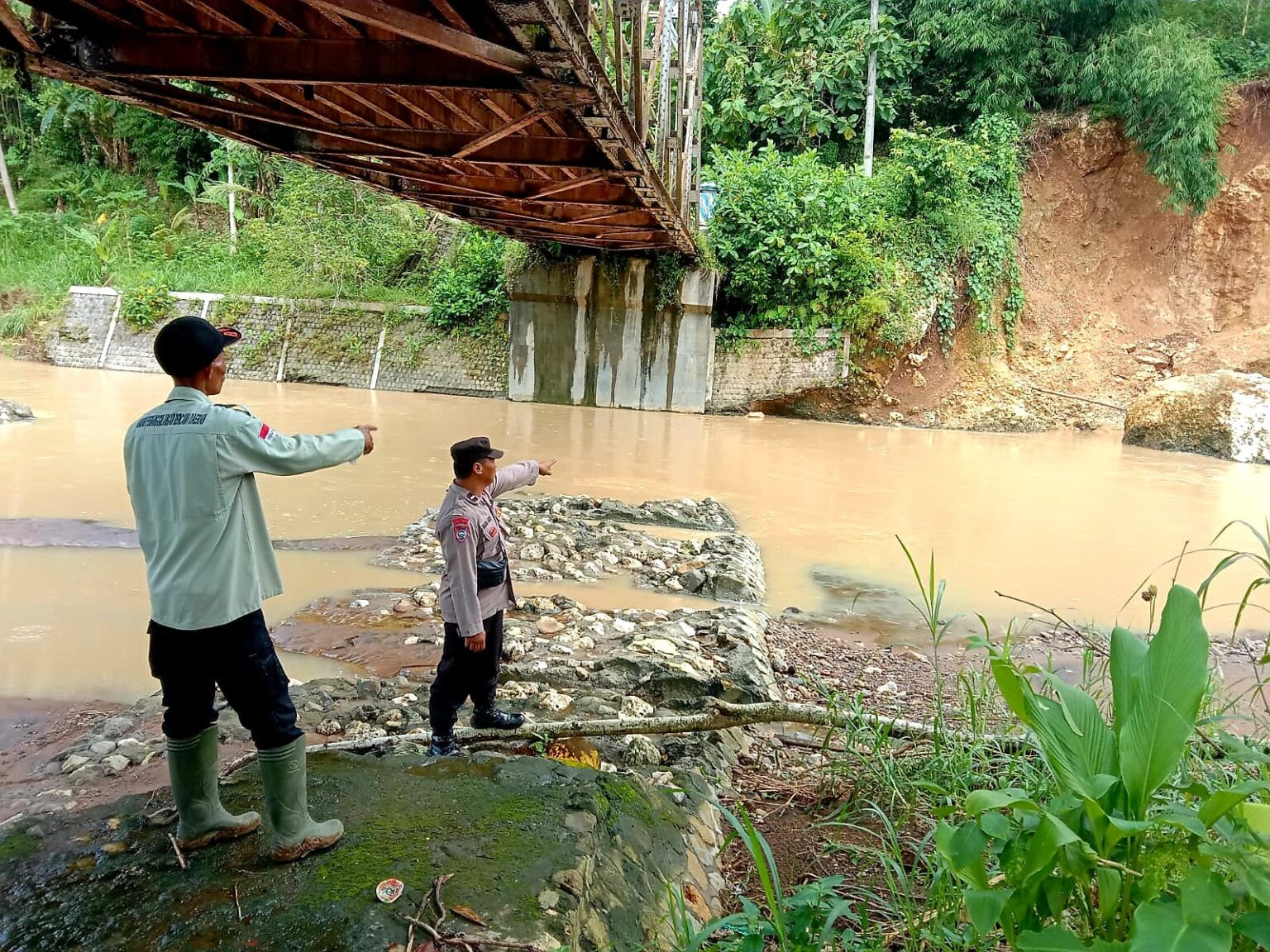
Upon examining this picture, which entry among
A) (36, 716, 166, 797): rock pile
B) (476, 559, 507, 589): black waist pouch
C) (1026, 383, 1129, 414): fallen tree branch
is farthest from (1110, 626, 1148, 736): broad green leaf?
(1026, 383, 1129, 414): fallen tree branch

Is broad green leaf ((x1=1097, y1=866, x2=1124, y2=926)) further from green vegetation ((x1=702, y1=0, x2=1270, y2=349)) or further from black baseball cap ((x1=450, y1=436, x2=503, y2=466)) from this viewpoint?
green vegetation ((x1=702, y1=0, x2=1270, y2=349))

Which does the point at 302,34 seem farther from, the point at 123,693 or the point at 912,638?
the point at 912,638

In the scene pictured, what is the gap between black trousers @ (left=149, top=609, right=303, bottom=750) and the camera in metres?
2.17

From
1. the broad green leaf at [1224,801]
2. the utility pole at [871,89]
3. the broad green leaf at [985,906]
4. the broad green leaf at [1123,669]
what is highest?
the utility pole at [871,89]

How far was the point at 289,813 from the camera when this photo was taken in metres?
2.14

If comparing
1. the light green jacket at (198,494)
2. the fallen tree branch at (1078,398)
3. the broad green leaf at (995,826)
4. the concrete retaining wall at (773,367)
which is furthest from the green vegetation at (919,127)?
the broad green leaf at (995,826)

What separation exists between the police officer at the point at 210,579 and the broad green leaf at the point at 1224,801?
6.22ft

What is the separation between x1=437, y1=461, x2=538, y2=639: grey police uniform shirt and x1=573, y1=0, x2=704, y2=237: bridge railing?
278 centimetres

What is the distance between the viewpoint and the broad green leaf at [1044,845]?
1306 millimetres

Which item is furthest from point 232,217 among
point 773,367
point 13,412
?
point 773,367

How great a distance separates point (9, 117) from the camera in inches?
1075

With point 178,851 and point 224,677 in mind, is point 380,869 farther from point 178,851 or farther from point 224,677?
point 224,677

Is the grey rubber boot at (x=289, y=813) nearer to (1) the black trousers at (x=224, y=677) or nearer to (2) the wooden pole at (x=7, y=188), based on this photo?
(1) the black trousers at (x=224, y=677)

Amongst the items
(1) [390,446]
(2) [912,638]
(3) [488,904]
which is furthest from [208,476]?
(1) [390,446]
